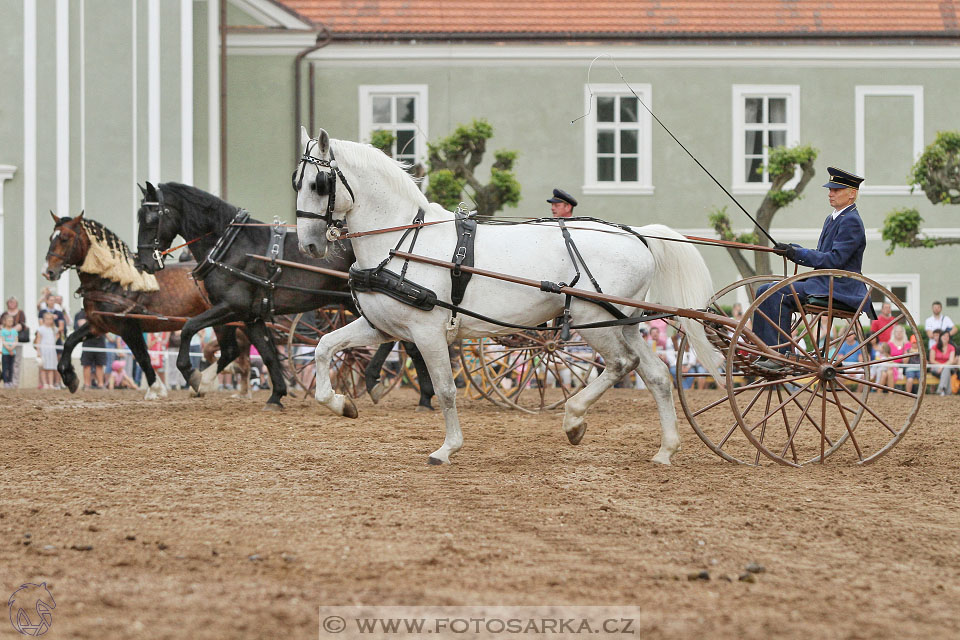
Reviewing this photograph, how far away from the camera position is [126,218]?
19.8 meters

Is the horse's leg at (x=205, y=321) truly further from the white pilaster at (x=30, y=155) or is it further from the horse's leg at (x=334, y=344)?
the white pilaster at (x=30, y=155)

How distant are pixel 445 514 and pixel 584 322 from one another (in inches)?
92.1

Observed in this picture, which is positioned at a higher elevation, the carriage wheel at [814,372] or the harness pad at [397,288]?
the harness pad at [397,288]

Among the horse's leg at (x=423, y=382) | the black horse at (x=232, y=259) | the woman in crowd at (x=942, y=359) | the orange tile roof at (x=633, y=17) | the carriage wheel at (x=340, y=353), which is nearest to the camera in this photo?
the black horse at (x=232, y=259)

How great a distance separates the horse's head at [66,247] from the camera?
12836 millimetres

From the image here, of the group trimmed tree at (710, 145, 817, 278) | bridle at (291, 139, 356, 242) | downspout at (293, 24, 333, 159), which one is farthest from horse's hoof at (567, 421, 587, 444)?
downspout at (293, 24, 333, 159)

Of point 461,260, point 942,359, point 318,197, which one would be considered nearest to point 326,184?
point 318,197

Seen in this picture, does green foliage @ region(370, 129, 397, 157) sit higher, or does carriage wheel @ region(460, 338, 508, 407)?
green foliage @ region(370, 129, 397, 157)

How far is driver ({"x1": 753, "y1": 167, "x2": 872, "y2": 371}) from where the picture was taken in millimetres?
7383

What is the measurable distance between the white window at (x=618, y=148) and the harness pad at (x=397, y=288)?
16.3m

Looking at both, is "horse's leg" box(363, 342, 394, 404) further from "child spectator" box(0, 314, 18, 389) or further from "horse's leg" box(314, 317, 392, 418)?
"child spectator" box(0, 314, 18, 389)

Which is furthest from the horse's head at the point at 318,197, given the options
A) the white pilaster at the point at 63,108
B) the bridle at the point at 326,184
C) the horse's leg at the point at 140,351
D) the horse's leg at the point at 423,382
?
the white pilaster at the point at 63,108

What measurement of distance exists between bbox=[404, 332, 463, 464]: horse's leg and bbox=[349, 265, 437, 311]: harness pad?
0.22 metres

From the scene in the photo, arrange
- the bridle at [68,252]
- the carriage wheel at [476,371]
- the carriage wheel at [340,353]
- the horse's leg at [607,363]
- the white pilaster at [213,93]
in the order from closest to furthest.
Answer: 1. the horse's leg at [607,363]
2. the carriage wheel at [476,371]
3. the carriage wheel at [340,353]
4. the bridle at [68,252]
5. the white pilaster at [213,93]
